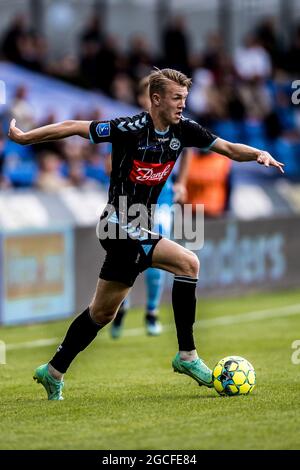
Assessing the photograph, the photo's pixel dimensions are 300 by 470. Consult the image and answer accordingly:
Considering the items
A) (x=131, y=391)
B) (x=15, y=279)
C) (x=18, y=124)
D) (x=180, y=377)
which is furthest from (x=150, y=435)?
(x=18, y=124)

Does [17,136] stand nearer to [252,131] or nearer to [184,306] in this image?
[184,306]

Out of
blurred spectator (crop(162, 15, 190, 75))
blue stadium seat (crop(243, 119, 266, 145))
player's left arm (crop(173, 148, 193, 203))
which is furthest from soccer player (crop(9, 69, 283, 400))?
blurred spectator (crop(162, 15, 190, 75))

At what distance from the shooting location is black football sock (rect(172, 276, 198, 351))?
7.43 metres

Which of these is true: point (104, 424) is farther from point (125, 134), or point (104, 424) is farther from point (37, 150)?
point (37, 150)

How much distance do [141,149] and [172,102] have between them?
369mm

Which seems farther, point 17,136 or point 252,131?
point 252,131

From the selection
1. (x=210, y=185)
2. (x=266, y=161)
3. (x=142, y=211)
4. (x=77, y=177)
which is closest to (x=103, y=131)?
(x=142, y=211)

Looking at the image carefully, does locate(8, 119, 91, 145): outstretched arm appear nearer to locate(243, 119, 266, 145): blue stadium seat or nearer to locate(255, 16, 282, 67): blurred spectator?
locate(243, 119, 266, 145): blue stadium seat

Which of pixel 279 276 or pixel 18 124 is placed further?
pixel 279 276

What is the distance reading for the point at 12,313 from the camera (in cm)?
1275

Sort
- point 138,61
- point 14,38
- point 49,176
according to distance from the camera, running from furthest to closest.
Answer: point 138,61 → point 14,38 → point 49,176

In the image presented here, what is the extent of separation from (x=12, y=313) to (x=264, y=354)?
3.75 meters

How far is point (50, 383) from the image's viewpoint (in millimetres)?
7473

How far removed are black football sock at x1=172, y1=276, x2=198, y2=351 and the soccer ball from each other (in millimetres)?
271
